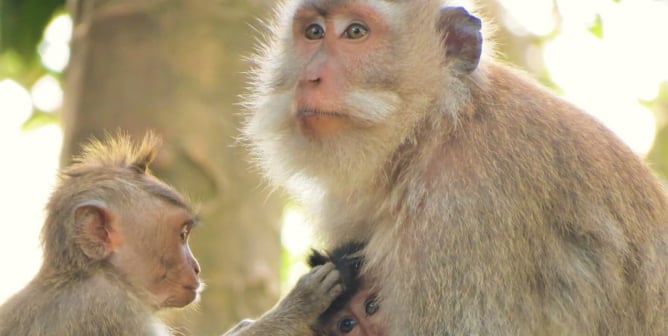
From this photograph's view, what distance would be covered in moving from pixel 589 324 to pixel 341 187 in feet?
4.34

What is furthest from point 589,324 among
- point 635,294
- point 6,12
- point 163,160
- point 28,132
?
point 28,132

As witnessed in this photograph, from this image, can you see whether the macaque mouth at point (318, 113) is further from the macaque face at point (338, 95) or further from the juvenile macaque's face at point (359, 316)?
the juvenile macaque's face at point (359, 316)

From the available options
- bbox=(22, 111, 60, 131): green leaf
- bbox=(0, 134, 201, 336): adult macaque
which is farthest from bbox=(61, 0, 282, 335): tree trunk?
bbox=(22, 111, 60, 131): green leaf

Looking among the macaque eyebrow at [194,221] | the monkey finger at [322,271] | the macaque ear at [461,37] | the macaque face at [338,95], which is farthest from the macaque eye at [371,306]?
the macaque ear at [461,37]

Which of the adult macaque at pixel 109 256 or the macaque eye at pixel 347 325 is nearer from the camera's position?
the adult macaque at pixel 109 256

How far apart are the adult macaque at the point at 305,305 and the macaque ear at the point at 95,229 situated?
2.58 ft

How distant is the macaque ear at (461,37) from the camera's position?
19.2 ft

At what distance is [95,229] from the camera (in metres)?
5.72

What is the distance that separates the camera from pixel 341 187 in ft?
19.7

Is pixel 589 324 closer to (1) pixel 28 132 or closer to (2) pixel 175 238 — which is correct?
(2) pixel 175 238

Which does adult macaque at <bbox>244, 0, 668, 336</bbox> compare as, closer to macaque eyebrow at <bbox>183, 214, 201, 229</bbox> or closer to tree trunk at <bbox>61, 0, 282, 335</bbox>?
macaque eyebrow at <bbox>183, 214, 201, 229</bbox>

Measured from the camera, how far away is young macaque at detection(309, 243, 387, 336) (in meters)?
5.77

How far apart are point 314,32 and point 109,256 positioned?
1.42 metres

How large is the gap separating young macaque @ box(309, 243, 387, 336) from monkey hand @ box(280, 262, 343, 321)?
0.04 meters
